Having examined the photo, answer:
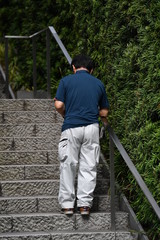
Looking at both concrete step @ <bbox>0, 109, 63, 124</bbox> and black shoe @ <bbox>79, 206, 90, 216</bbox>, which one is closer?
black shoe @ <bbox>79, 206, 90, 216</bbox>

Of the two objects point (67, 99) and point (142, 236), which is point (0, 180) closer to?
point (67, 99)

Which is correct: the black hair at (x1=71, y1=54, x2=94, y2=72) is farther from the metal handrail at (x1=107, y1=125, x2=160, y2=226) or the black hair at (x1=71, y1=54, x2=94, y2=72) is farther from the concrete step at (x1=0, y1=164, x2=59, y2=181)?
the concrete step at (x1=0, y1=164, x2=59, y2=181)

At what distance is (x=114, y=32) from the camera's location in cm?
690

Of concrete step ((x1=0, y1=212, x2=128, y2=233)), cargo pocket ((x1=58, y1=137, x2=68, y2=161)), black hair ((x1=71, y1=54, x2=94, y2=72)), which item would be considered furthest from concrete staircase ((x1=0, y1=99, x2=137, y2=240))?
black hair ((x1=71, y1=54, x2=94, y2=72))

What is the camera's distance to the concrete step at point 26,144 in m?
7.19

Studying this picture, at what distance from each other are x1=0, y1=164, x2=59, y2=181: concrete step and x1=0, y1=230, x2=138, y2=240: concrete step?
993 mm

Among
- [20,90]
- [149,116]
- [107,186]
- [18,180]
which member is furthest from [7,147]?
[20,90]

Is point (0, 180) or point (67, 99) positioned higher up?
point (67, 99)

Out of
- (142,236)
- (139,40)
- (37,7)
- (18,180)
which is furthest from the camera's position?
(37,7)

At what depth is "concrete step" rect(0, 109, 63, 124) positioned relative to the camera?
7801 millimetres

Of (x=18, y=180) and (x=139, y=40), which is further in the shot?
(x=18, y=180)

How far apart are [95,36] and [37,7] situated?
10.6ft

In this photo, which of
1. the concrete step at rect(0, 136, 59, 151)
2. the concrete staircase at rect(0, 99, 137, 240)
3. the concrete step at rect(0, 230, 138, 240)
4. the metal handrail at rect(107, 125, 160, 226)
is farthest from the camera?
the concrete step at rect(0, 136, 59, 151)

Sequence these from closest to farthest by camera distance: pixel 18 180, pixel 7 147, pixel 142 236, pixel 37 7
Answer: pixel 142 236 → pixel 18 180 → pixel 7 147 → pixel 37 7
